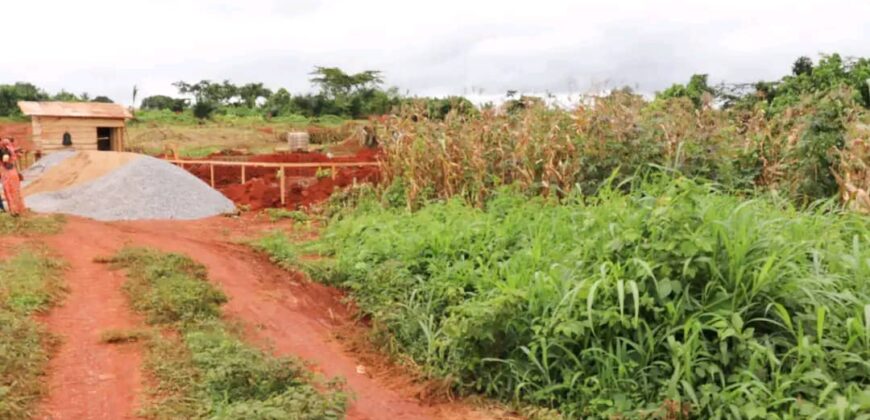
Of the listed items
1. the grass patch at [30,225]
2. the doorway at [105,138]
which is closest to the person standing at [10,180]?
the grass patch at [30,225]

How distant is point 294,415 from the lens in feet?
12.1

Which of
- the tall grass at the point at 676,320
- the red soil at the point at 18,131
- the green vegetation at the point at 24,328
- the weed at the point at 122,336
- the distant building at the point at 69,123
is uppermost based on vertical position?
the distant building at the point at 69,123

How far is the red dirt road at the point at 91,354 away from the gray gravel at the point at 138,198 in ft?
14.0

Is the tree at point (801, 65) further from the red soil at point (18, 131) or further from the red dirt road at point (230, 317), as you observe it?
the red soil at point (18, 131)

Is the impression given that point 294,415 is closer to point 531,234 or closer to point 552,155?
point 531,234

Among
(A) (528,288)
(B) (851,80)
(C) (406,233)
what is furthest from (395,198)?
(B) (851,80)

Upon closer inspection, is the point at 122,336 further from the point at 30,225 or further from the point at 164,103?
the point at 164,103

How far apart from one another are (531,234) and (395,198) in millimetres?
4130

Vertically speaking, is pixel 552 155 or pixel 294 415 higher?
pixel 552 155

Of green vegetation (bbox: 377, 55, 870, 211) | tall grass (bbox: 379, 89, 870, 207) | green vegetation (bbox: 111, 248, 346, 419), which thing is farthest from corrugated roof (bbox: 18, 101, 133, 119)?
green vegetation (bbox: 111, 248, 346, 419)

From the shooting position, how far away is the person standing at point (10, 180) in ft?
34.7

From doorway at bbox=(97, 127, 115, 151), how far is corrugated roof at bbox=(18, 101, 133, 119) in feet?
1.76

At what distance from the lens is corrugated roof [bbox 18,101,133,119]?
15.9 meters

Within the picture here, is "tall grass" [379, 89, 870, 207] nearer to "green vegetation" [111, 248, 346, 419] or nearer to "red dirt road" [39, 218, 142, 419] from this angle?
"green vegetation" [111, 248, 346, 419]
